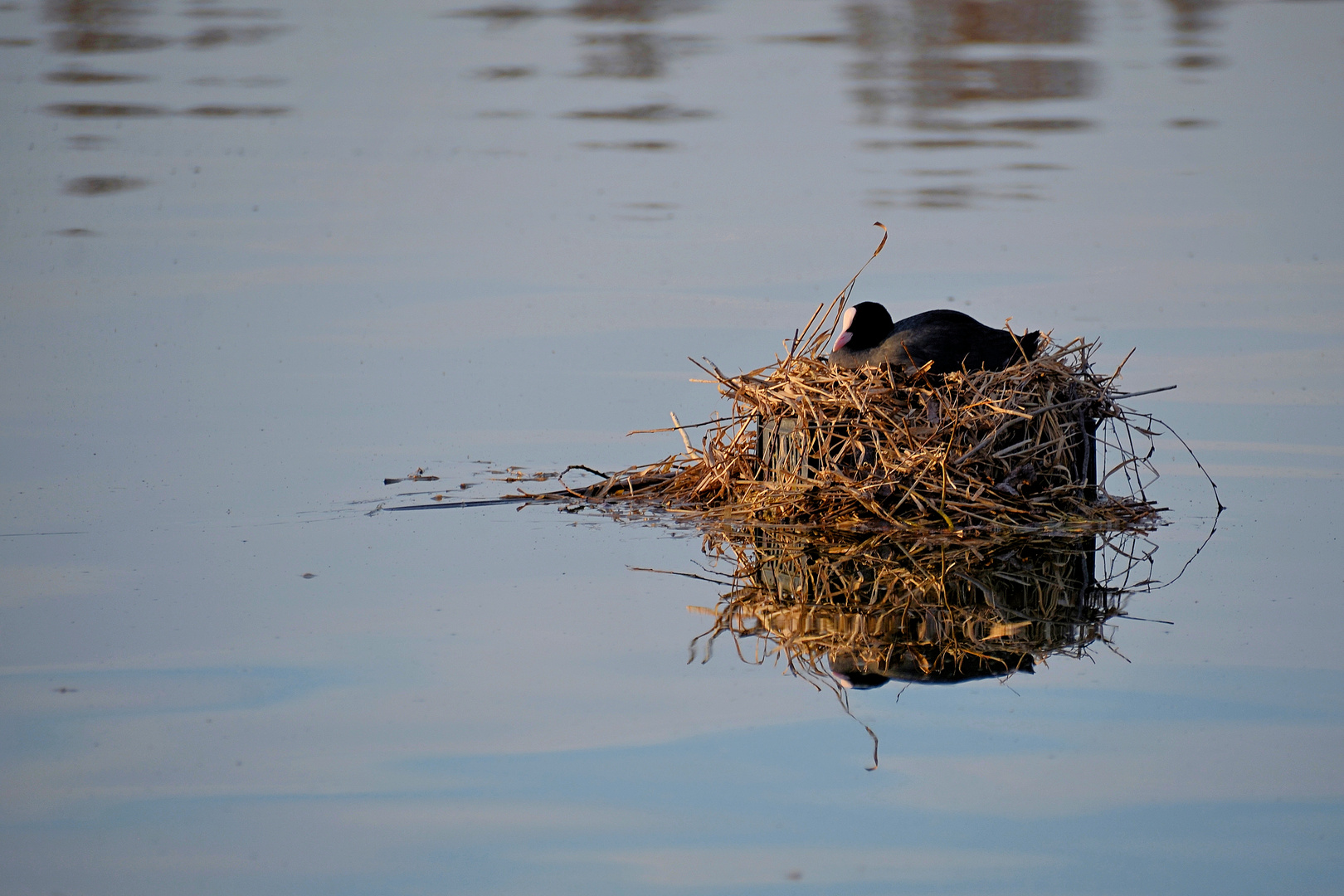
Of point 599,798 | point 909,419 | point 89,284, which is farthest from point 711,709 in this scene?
point 89,284

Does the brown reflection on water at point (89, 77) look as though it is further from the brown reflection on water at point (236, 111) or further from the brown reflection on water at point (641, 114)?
the brown reflection on water at point (641, 114)

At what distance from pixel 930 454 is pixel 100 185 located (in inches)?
332

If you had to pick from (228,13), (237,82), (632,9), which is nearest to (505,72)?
(237,82)

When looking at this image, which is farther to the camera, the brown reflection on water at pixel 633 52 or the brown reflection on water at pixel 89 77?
the brown reflection on water at pixel 633 52

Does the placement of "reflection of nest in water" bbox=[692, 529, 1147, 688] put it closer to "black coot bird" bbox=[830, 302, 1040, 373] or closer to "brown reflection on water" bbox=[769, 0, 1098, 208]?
"black coot bird" bbox=[830, 302, 1040, 373]

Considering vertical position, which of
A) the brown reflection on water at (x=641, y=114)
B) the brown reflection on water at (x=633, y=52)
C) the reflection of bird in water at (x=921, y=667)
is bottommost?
the brown reflection on water at (x=641, y=114)

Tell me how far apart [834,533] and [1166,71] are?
1305 cm

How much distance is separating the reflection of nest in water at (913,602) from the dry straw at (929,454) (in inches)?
7.6

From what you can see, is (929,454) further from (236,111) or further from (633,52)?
(633,52)

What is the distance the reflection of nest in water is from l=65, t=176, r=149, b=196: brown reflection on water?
25.5 ft

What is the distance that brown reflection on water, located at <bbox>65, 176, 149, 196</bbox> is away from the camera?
12.3 meters

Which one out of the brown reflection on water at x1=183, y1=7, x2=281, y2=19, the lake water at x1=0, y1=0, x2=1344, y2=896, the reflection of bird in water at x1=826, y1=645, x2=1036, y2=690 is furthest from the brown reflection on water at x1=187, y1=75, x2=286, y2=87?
the reflection of bird in water at x1=826, y1=645, x2=1036, y2=690

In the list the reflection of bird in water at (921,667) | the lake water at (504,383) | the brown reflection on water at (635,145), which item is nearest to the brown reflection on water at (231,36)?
the lake water at (504,383)

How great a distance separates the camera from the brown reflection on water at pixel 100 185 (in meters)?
12.3
